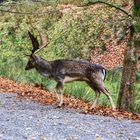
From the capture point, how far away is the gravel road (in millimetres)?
9664

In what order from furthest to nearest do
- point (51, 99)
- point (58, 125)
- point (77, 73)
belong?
point (51, 99) < point (77, 73) < point (58, 125)

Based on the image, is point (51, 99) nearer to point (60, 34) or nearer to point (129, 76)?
point (129, 76)

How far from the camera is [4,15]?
3350 cm

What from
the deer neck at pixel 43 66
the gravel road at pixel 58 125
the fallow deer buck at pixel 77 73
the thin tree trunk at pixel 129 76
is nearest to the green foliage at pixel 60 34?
the deer neck at pixel 43 66

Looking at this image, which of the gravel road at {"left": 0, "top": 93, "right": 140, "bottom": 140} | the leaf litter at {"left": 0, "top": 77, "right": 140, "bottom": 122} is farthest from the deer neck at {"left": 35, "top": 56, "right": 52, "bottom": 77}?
the gravel road at {"left": 0, "top": 93, "right": 140, "bottom": 140}

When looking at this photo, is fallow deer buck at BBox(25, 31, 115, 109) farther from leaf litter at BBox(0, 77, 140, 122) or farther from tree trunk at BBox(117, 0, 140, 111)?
tree trunk at BBox(117, 0, 140, 111)

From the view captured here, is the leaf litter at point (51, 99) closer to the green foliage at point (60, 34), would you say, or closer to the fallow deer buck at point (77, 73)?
the fallow deer buck at point (77, 73)

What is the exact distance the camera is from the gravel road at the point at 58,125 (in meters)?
9.66

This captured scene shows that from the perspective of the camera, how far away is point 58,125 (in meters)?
10.7

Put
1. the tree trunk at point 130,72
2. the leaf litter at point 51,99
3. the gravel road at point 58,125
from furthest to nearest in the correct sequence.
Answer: the tree trunk at point 130,72
the leaf litter at point 51,99
the gravel road at point 58,125

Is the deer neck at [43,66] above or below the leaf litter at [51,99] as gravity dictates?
above

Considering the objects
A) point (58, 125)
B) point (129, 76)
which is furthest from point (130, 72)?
point (58, 125)

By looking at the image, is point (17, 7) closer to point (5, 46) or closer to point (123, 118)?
point (5, 46)

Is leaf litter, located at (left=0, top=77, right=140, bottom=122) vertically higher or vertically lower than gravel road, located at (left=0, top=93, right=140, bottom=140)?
lower
